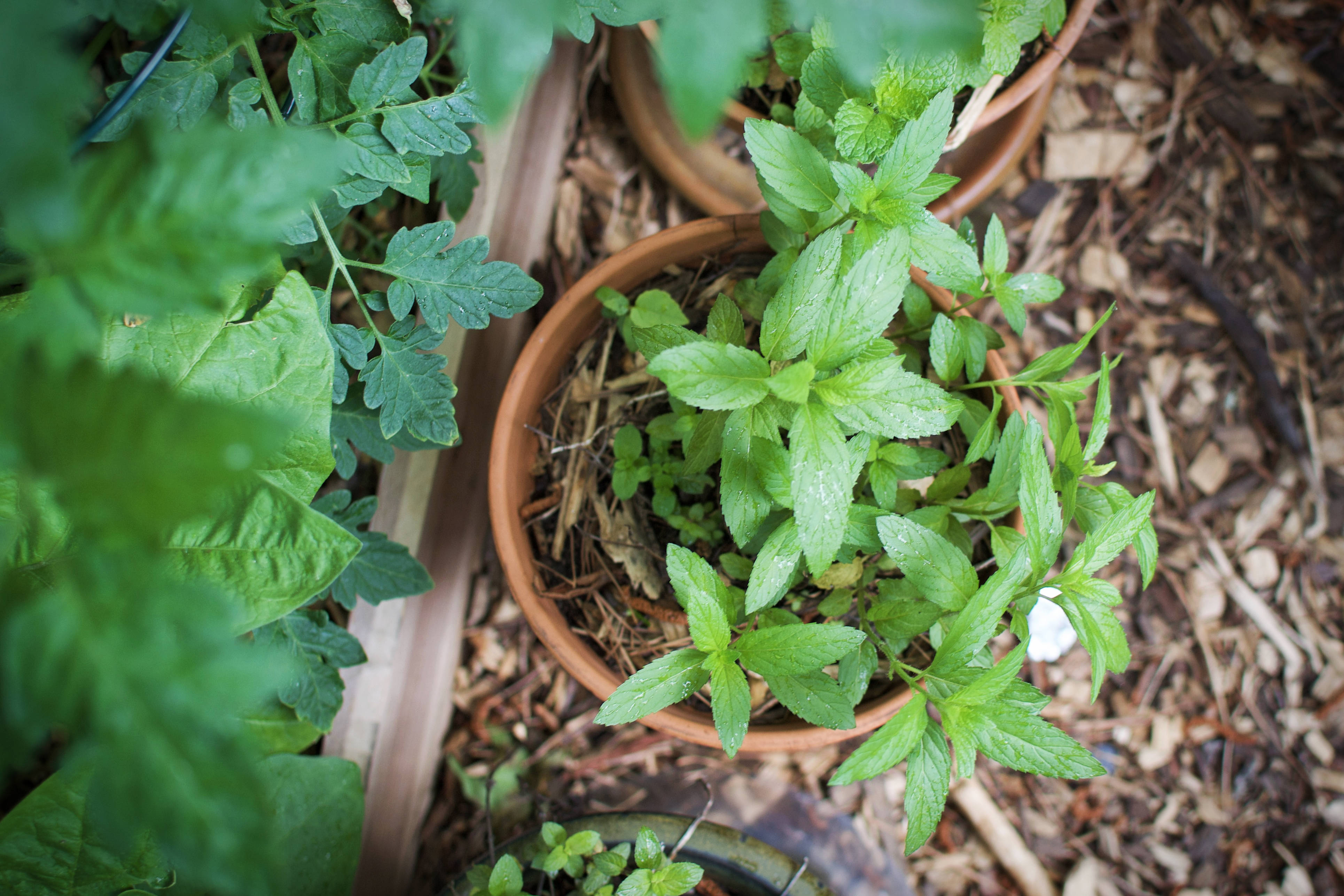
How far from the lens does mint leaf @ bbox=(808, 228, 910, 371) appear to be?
0.76 metres

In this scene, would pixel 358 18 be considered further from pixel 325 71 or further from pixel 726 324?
pixel 726 324

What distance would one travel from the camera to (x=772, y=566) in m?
0.87

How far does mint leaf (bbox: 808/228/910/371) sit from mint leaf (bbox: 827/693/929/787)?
0.42 meters

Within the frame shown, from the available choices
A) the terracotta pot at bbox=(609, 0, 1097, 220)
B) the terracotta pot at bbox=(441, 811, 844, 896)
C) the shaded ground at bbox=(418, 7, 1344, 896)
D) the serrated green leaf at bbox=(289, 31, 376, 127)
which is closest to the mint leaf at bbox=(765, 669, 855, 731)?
the terracotta pot at bbox=(441, 811, 844, 896)

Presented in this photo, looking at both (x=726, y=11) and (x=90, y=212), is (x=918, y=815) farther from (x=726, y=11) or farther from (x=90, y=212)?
(x=90, y=212)

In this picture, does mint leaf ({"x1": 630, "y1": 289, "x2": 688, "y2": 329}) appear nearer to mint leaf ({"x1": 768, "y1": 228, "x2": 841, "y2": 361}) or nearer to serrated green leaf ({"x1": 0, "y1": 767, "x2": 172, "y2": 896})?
mint leaf ({"x1": 768, "y1": 228, "x2": 841, "y2": 361})

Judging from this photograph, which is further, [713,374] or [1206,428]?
[1206,428]

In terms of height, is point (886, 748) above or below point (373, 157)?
below

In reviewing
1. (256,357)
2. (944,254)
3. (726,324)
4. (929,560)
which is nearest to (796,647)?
(929,560)

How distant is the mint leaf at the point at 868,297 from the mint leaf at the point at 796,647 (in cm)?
31

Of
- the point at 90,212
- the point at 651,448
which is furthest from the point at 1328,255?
the point at 90,212

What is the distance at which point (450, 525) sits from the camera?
1512 mm

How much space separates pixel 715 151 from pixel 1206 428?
1.39m

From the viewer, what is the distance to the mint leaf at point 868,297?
0.76 meters
